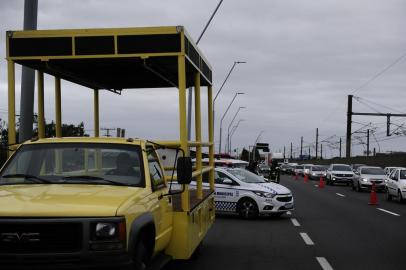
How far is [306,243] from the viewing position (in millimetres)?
11836

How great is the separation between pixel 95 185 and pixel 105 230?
1067 millimetres

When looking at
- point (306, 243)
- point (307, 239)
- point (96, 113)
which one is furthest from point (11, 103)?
point (307, 239)

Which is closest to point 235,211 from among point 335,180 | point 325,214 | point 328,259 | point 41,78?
point 325,214

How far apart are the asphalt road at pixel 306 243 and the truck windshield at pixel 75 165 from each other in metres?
2.68

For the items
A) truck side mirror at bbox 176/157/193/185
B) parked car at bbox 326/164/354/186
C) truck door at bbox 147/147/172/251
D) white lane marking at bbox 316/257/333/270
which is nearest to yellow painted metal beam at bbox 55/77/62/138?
truck door at bbox 147/147/172/251

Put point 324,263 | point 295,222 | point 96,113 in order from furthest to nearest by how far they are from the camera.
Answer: point 295,222 → point 96,113 → point 324,263

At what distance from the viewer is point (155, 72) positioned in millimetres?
9656

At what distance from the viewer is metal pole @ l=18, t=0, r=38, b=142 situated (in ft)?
29.1

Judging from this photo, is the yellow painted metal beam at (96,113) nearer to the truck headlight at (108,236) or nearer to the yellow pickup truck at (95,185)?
the yellow pickup truck at (95,185)

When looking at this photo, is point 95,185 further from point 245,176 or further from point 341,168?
point 341,168

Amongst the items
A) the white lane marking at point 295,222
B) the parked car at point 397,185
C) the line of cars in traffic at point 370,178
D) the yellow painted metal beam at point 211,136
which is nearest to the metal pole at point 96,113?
the yellow painted metal beam at point 211,136

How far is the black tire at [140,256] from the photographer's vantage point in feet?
18.3

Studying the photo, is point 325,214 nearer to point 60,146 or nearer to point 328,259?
point 328,259

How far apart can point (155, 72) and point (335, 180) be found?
3588 cm
